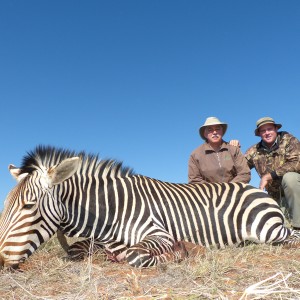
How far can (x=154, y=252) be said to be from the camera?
3.09 metres

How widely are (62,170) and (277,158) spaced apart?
3.85 meters

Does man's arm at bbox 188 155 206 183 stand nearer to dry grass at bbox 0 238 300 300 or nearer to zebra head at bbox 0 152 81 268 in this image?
dry grass at bbox 0 238 300 300

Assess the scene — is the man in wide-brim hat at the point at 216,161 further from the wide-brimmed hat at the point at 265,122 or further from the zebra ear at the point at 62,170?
the zebra ear at the point at 62,170

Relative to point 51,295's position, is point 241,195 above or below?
above

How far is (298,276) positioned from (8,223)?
2.22 meters

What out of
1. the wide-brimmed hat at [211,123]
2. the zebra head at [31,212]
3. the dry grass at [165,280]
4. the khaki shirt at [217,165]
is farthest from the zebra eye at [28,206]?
the wide-brimmed hat at [211,123]

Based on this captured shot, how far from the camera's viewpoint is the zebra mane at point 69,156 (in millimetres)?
3691

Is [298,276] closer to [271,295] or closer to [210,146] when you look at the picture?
[271,295]

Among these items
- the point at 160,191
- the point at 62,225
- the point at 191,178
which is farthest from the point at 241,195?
the point at 62,225

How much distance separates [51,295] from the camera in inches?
90.0

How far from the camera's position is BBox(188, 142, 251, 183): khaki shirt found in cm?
537

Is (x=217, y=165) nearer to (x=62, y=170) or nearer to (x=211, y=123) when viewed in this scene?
(x=211, y=123)

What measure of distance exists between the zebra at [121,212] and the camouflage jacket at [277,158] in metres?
1.61

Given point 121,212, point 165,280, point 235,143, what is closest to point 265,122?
point 235,143
